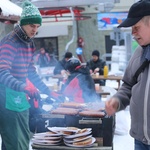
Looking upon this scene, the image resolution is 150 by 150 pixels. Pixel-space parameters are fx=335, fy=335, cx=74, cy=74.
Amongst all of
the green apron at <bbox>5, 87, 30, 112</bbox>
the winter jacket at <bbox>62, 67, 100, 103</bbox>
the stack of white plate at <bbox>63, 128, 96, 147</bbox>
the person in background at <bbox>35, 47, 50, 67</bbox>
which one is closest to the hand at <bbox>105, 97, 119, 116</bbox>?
the stack of white plate at <bbox>63, 128, 96, 147</bbox>

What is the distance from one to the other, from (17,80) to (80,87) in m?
2.20

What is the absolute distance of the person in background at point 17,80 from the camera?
10.1 ft

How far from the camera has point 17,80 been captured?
122 inches

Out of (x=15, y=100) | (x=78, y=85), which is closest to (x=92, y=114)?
(x=15, y=100)

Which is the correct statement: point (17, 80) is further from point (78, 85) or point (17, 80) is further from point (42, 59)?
point (42, 59)

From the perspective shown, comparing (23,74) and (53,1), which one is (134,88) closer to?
(23,74)

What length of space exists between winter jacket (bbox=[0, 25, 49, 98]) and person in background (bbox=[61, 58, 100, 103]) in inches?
63.6

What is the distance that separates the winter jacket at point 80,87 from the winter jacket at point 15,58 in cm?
162

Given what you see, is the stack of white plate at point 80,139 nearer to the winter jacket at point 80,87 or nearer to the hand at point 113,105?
the hand at point 113,105

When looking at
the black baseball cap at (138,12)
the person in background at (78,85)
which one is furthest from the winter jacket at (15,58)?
the person in background at (78,85)

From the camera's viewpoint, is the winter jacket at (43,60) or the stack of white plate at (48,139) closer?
the stack of white plate at (48,139)

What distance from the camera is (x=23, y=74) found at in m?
3.29

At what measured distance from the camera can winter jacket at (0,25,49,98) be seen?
3035mm

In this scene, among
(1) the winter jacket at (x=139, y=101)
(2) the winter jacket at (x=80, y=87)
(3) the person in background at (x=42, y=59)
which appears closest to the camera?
(1) the winter jacket at (x=139, y=101)
